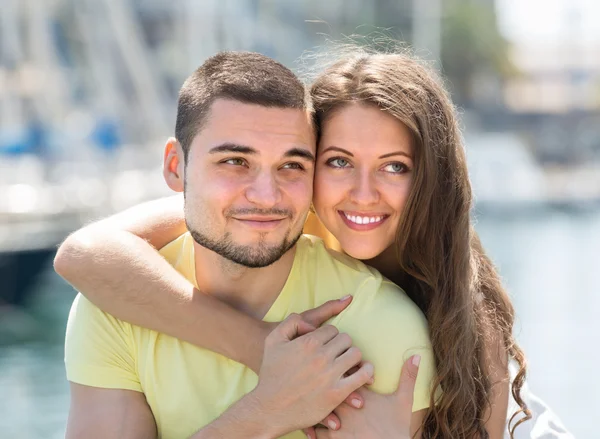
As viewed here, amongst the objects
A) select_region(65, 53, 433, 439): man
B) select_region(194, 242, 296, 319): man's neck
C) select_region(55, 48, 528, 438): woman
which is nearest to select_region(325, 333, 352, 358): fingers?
select_region(65, 53, 433, 439): man

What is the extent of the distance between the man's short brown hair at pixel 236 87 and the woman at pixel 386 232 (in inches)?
9.8

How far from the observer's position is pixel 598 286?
84.2 ft

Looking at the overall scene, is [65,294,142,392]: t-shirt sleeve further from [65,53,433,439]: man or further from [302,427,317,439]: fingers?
[302,427,317,439]: fingers

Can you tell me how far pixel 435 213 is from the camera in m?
3.56

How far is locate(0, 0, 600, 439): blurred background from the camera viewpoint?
15750mm

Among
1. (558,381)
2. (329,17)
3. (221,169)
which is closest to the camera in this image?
(221,169)

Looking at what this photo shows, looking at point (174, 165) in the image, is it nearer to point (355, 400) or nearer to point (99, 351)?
point (99, 351)

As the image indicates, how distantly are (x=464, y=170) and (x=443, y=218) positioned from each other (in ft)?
0.77

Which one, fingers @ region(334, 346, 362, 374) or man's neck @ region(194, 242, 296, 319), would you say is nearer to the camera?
fingers @ region(334, 346, 362, 374)

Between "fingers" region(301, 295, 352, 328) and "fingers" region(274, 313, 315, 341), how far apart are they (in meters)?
0.04

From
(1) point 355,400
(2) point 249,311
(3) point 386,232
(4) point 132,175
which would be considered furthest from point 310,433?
(4) point 132,175

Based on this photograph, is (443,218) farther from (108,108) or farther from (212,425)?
(108,108)

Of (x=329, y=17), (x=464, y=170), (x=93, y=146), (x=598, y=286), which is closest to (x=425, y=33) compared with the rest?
(x=329, y=17)

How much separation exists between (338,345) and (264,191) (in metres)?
0.56
